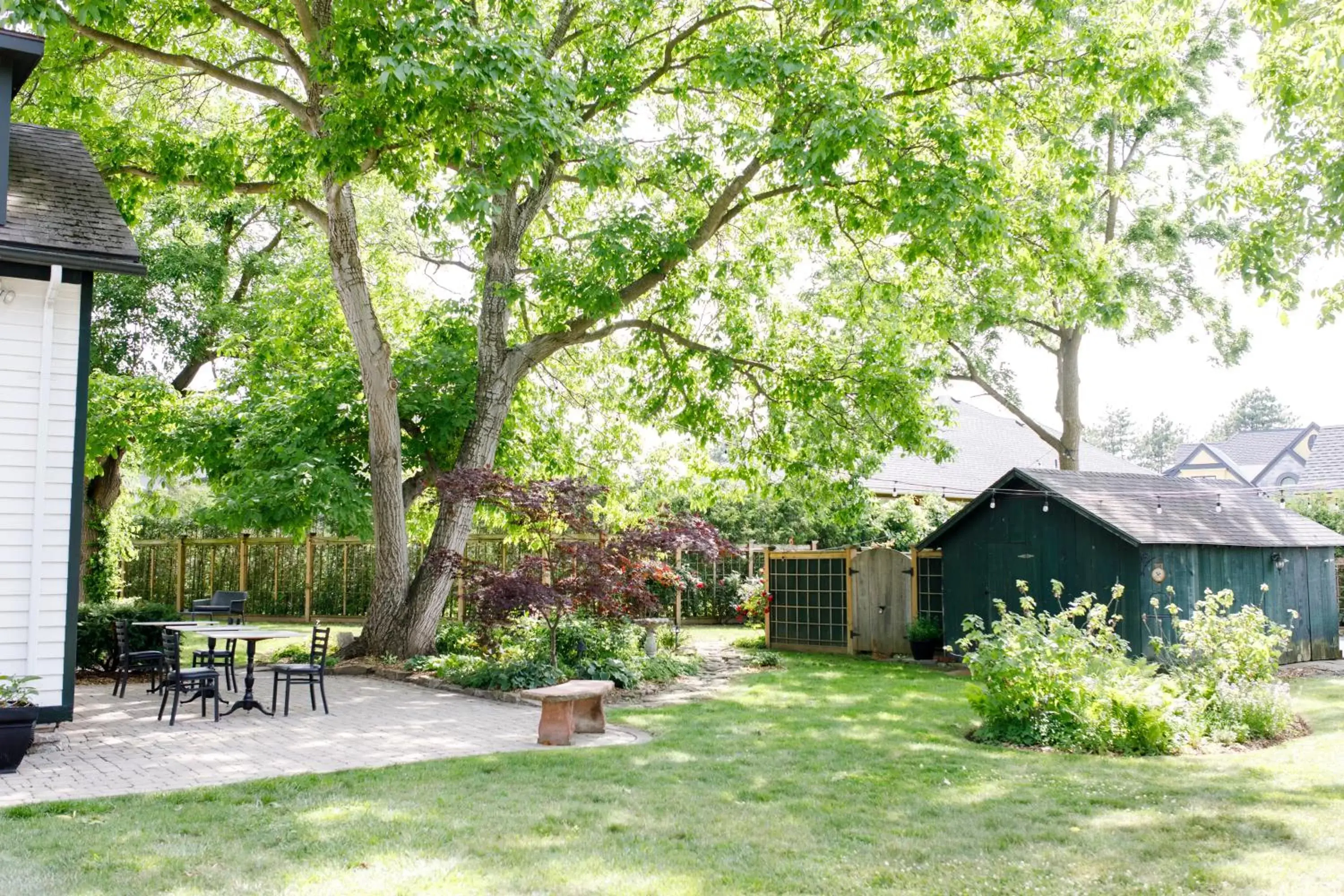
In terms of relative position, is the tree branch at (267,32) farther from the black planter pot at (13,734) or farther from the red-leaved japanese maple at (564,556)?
the black planter pot at (13,734)

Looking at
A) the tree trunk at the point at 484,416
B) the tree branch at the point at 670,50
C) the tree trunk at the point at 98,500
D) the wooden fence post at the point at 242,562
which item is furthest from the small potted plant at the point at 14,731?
the wooden fence post at the point at 242,562

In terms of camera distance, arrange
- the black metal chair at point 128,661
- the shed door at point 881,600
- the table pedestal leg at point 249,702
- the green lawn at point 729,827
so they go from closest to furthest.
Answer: the green lawn at point 729,827 → the table pedestal leg at point 249,702 → the black metal chair at point 128,661 → the shed door at point 881,600

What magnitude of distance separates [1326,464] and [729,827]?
37.9m

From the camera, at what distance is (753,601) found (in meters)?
15.7

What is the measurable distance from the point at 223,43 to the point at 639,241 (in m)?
6.83

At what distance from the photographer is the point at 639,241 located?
45.2 feet

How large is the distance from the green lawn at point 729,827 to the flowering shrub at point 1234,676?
0.47 meters

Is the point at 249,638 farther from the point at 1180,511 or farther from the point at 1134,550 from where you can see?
the point at 1180,511

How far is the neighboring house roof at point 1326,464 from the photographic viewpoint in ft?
116

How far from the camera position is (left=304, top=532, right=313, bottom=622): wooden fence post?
23.1 meters

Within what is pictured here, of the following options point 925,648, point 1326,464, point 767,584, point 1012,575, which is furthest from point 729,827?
point 1326,464

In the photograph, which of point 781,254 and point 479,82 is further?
point 781,254

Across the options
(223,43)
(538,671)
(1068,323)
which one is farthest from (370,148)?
(1068,323)

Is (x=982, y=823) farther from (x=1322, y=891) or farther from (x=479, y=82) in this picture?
(x=479, y=82)
